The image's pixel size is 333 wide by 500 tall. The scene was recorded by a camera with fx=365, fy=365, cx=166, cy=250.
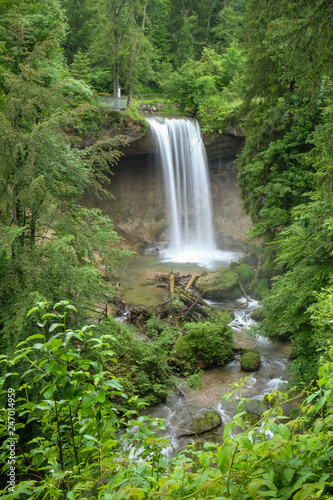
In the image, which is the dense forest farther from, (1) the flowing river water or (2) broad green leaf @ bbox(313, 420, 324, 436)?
(1) the flowing river water

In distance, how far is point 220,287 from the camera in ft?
46.7

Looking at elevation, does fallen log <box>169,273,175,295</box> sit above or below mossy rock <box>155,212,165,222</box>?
below

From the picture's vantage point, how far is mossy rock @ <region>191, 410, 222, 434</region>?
7.11 m

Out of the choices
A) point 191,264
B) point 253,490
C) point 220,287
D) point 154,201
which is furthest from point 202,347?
point 154,201

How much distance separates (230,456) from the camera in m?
1.59

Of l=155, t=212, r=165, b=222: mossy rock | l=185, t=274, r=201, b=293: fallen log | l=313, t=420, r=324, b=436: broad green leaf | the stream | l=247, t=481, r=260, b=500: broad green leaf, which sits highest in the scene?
l=155, t=212, r=165, b=222: mossy rock

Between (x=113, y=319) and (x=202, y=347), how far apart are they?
2.67m

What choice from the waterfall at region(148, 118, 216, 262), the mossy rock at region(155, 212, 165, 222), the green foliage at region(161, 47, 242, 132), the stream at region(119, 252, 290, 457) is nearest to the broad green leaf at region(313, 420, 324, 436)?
the stream at region(119, 252, 290, 457)

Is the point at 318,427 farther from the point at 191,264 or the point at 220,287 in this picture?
the point at 191,264

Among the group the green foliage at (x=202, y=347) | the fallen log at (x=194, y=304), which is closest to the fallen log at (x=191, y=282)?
the fallen log at (x=194, y=304)

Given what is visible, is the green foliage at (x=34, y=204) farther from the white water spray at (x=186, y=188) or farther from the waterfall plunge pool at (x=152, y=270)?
the white water spray at (x=186, y=188)

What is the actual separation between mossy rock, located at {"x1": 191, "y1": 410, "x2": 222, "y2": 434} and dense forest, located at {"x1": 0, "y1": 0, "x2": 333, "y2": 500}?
0.44 meters

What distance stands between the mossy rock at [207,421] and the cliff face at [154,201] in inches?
595

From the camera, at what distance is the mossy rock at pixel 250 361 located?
9344 mm
